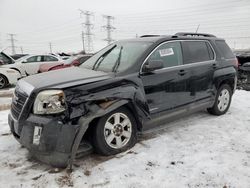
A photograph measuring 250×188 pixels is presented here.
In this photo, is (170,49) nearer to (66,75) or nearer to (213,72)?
(213,72)

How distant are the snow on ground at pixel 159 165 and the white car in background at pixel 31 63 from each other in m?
A: 9.50

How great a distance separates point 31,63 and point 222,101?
1111 centimetres

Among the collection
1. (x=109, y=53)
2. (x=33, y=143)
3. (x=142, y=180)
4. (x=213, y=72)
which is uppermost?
(x=109, y=53)

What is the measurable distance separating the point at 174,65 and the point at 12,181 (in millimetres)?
3063

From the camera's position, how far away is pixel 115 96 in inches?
138

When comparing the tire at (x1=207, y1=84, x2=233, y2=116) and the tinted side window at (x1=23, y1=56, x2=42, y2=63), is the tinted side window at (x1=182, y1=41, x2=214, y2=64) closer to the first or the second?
the tire at (x1=207, y1=84, x2=233, y2=116)

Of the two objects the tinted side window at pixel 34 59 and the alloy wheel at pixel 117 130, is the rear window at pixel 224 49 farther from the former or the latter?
the tinted side window at pixel 34 59

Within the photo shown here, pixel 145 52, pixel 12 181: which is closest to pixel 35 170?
pixel 12 181

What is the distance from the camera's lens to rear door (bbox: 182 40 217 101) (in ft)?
15.4

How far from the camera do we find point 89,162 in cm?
348

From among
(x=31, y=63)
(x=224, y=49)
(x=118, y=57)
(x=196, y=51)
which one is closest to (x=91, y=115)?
(x=118, y=57)

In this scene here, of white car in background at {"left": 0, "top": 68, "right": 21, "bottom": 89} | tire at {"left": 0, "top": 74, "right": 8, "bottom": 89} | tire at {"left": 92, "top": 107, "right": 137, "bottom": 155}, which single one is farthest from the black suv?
tire at {"left": 0, "top": 74, "right": 8, "bottom": 89}

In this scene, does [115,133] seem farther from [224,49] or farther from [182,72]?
[224,49]

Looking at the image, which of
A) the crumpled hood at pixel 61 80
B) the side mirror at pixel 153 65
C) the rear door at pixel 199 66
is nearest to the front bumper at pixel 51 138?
the crumpled hood at pixel 61 80
